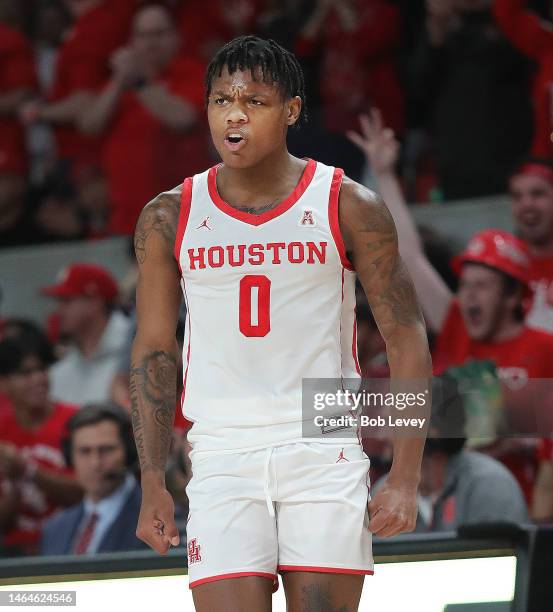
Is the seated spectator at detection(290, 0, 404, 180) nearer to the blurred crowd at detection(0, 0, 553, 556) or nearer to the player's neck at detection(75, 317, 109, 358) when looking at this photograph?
the blurred crowd at detection(0, 0, 553, 556)

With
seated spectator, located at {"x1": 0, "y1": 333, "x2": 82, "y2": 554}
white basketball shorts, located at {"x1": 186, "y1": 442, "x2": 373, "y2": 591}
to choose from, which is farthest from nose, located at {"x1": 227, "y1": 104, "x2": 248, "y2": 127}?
seated spectator, located at {"x1": 0, "y1": 333, "x2": 82, "y2": 554}

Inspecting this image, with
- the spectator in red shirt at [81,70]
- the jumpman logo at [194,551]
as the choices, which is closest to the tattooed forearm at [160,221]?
the jumpman logo at [194,551]

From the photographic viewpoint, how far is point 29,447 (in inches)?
259

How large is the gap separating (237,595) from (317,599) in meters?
0.18

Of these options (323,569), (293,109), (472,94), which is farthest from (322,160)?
(323,569)

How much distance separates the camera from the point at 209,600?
3121 mm

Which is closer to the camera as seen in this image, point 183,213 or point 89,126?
point 183,213

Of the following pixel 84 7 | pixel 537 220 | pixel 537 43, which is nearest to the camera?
pixel 537 220

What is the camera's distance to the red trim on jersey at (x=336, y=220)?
3270mm

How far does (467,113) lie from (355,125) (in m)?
Result: 0.59

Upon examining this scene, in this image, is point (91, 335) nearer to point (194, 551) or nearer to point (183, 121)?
point (183, 121)

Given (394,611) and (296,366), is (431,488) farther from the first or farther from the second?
(296,366)

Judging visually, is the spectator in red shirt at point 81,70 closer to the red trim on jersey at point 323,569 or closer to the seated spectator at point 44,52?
the seated spectator at point 44,52

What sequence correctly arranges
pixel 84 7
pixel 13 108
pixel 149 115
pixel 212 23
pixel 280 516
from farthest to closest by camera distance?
pixel 13 108
pixel 84 7
pixel 212 23
pixel 149 115
pixel 280 516
